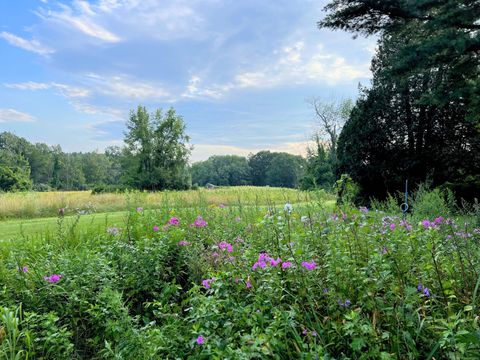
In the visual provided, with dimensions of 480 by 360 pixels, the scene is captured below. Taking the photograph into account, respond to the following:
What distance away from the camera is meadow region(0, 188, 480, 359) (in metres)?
1.39

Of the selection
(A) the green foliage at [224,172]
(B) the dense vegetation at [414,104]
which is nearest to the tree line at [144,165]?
(A) the green foliage at [224,172]

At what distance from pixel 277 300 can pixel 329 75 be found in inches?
227

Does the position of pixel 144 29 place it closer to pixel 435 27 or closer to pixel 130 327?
pixel 130 327

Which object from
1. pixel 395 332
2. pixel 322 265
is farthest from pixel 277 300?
pixel 395 332

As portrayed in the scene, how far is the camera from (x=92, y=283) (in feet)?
7.70

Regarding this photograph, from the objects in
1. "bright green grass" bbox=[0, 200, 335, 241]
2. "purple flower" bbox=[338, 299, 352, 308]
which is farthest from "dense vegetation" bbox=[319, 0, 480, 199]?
"purple flower" bbox=[338, 299, 352, 308]

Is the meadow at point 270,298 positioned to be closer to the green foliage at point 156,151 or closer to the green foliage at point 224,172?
the green foliage at point 156,151

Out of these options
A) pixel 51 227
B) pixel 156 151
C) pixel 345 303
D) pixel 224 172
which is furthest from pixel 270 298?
pixel 224 172

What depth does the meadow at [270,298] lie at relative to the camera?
1390 mm

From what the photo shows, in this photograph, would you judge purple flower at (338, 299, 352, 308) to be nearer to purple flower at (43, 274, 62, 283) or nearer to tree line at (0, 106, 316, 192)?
purple flower at (43, 274, 62, 283)

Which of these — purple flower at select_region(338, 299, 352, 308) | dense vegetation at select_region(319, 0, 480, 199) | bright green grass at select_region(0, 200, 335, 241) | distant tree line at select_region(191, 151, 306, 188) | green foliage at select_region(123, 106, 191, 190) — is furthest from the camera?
distant tree line at select_region(191, 151, 306, 188)

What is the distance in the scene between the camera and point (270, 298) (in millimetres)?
1750

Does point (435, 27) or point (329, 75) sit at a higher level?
point (435, 27)

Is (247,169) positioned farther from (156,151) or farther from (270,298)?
(270,298)
